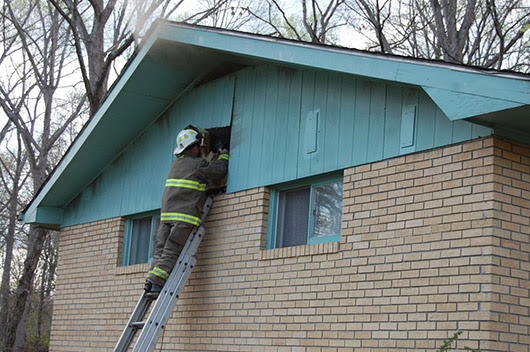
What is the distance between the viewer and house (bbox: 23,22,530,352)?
6223 millimetres

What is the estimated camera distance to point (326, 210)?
315 inches

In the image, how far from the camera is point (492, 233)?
611cm

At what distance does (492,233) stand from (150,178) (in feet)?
19.0

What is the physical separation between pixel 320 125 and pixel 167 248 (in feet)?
8.10

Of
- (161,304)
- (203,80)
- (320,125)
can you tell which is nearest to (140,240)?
(161,304)

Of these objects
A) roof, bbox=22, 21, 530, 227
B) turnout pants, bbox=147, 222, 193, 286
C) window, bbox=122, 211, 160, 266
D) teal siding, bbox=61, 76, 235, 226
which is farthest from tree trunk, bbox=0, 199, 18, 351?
turnout pants, bbox=147, 222, 193, 286

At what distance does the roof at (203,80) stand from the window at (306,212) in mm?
1393

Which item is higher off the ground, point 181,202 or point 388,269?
point 181,202

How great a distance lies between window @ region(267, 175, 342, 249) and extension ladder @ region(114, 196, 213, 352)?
3.56ft

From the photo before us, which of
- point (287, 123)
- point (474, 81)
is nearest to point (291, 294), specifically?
point (287, 123)

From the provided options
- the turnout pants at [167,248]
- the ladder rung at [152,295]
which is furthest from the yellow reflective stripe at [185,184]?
the ladder rung at [152,295]

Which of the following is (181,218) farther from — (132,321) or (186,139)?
(132,321)

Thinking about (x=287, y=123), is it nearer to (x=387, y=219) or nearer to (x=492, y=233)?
(x=387, y=219)

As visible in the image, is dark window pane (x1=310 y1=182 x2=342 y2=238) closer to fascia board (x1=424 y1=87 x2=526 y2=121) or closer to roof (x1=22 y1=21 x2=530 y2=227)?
roof (x1=22 y1=21 x2=530 y2=227)
